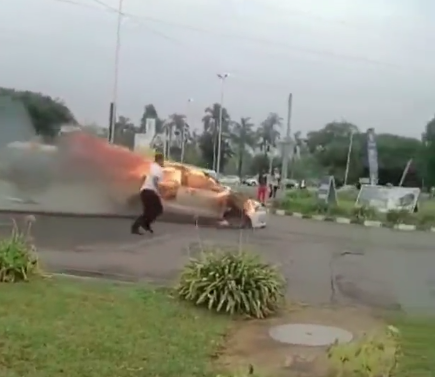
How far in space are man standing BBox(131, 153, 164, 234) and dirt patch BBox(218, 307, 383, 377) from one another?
18.5ft

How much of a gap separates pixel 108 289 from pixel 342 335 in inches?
108

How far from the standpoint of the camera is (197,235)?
13.3m

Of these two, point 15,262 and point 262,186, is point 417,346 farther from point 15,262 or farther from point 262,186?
point 262,186

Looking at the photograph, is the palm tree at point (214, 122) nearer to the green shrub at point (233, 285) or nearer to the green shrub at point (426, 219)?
the green shrub at point (233, 285)

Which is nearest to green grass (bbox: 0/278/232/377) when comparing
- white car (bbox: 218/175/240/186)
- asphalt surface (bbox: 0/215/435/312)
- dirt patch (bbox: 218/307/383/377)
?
dirt patch (bbox: 218/307/383/377)

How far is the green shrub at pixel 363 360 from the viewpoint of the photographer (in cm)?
465

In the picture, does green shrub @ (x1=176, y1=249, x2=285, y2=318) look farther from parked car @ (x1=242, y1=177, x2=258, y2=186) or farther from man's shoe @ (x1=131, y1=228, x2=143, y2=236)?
parked car @ (x1=242, y1=177, x2=258, y2=186)

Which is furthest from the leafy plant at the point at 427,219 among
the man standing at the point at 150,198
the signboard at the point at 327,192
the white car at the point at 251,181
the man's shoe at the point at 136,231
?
the man's shoe at the point at 136,231

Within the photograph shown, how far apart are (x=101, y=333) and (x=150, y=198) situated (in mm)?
7328

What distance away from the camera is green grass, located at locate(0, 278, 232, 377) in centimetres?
483

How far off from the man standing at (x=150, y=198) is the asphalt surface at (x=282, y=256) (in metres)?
0.22

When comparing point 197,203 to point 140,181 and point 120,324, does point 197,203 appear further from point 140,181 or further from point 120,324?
point 120,324

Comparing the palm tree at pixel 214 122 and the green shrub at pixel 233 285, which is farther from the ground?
the palm tree at pixel 214 122

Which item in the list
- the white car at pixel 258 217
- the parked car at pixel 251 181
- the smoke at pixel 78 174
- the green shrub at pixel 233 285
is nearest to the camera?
the green shrub at pixel 233 285
